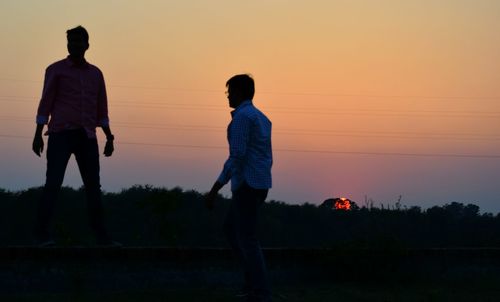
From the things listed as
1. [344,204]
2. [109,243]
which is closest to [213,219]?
[344,204]

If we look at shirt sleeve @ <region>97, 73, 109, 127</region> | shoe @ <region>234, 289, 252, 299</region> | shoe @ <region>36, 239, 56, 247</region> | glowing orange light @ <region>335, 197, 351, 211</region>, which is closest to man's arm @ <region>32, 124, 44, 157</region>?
shirt sleeve @ <region>97, 73, 109, 127</region>

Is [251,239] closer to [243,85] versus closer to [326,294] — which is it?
[243,85]

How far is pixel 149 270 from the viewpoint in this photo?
792 cm

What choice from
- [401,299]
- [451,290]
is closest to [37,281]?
[401,299]

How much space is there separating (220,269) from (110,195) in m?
30.3

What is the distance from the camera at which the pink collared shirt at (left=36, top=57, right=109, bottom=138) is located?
25.7ft

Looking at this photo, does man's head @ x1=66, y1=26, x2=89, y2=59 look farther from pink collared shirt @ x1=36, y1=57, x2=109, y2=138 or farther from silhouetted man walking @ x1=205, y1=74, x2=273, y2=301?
silhouetted man walking @ x1=205, y1=74, x2=273, y2=301

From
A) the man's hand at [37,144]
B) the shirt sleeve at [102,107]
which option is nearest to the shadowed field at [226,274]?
the man's hand at [37,144]

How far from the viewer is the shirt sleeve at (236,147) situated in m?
6.58

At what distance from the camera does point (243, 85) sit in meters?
6.91

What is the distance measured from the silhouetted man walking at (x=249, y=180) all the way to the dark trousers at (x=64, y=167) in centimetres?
185

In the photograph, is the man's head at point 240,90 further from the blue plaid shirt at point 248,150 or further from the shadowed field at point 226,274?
the shadowed field at point 226,274

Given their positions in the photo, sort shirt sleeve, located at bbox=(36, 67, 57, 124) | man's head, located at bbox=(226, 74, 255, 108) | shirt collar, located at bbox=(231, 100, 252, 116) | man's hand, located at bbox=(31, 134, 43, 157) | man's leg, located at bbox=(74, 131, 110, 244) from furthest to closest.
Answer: man's leg, located at bbox=(74, 131, 110, 244)
shirt sleeve, located at bbox=(36, 67, 57, 124)
man's hand, located at bbox=(31, 134, 43, 157)
man's head, located at bbox=(226, 74, 255, 108)
shirt collar, located at bbox=(231, 100, 252, 116)

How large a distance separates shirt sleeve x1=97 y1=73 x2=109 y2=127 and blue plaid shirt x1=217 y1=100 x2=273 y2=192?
1.83m
